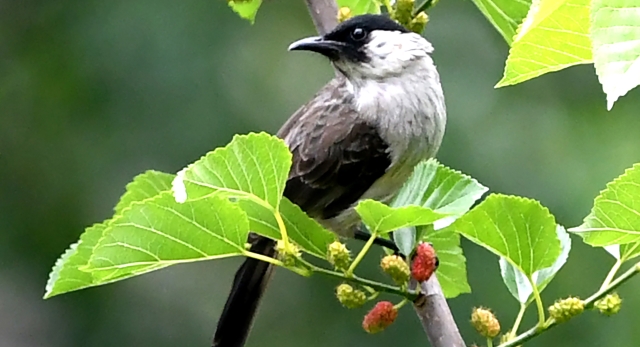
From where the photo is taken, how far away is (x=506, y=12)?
1.72 m

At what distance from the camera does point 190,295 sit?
15.9 feet

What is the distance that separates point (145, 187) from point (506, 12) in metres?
0.66

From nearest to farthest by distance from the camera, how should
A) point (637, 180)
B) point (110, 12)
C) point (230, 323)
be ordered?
point (637, 180) < point (230, 323) < point (110, 12)

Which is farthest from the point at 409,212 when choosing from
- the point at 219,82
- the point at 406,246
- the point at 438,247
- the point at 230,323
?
the point at 219,82

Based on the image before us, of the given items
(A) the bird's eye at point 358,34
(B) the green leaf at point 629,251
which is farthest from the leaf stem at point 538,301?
(A) the bird's eye at point 358,34

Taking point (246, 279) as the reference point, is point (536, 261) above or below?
above

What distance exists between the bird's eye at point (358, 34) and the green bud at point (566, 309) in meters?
1.12

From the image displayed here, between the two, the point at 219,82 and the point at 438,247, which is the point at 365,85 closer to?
the point at 438,247

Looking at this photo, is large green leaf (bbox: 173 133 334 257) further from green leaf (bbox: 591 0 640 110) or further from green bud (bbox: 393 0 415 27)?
green bud (bbox: 393 0 415 27)

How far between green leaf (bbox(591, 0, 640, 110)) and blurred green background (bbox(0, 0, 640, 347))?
3391mm

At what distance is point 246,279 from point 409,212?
1.26m

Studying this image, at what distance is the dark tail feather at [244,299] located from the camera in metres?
2.27

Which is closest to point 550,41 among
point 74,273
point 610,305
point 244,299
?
point 610,305

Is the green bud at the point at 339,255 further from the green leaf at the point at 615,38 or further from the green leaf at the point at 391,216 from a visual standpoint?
the green leaf at the point at 615,38
